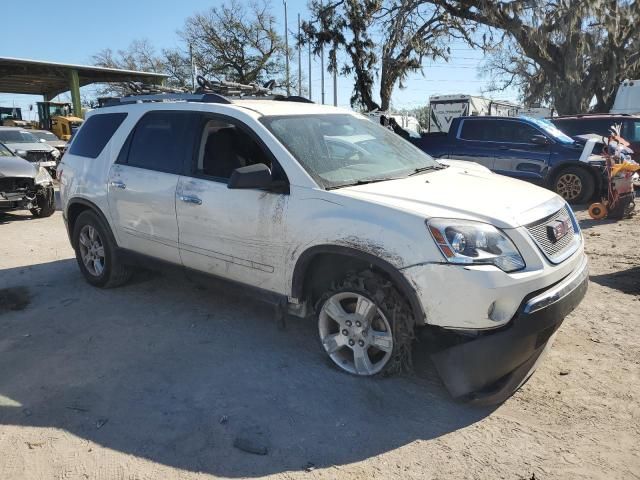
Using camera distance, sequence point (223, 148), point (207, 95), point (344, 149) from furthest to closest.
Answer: point (207, 95) < point (223, 148) < point (344, 149)

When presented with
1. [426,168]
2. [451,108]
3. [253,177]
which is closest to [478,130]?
[426,168]

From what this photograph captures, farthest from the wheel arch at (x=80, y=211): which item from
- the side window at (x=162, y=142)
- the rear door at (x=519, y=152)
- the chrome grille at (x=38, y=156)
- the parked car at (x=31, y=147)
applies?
the chrome grille at (x=38, y=156)

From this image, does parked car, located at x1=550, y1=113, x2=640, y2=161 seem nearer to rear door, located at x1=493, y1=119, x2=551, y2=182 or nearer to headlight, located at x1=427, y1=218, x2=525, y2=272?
rear door, located at x1=493, y1=119, x2=551, y2=182

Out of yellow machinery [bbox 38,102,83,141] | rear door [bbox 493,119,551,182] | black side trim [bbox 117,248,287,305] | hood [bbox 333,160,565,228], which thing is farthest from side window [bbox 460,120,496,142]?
yellow machinery [bbox 38,102,83,141]

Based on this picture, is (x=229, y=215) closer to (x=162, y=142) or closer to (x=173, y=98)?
(x=162, y=142)

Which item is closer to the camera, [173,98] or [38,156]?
[173,98]

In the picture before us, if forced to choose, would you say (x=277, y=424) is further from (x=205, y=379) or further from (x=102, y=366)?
(x=102, y=366)

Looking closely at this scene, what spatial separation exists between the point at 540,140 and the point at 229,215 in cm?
823

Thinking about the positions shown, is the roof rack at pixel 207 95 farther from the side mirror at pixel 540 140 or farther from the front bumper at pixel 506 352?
the side mirror at pixel 540 140

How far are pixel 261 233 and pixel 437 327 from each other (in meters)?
1.37

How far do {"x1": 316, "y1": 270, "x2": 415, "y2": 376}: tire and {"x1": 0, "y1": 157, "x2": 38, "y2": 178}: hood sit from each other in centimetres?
770

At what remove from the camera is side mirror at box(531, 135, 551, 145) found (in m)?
10.0

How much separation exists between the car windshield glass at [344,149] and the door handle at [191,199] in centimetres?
79

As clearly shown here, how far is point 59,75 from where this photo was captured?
1489 inches
